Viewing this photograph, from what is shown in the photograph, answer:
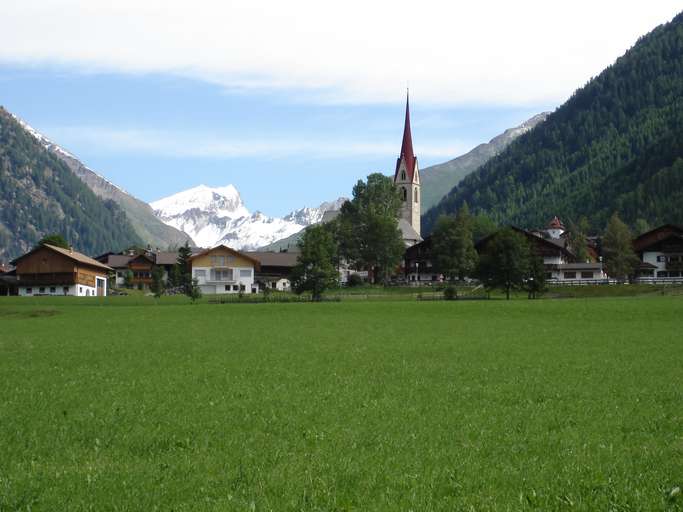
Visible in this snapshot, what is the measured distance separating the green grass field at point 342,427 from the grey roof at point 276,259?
13016 cm

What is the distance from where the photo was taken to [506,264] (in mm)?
94062

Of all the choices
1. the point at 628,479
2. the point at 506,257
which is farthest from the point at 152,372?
the point at 506,257

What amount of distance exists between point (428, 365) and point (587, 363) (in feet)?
18.7

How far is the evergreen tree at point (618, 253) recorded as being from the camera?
12962 cm

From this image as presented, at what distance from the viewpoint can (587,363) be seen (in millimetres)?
27547

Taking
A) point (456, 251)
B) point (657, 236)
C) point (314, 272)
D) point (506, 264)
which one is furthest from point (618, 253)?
point (314, 272)

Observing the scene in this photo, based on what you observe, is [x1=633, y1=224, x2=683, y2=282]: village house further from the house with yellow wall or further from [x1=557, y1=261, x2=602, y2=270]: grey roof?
the house with yellow wall

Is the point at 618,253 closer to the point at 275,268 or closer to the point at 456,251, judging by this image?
the point at 456,251

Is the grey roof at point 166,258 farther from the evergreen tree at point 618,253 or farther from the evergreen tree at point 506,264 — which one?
the evergreen tree at point 506,264

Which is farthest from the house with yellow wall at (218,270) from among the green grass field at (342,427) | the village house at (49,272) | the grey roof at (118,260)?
the green grass field at (342,427)

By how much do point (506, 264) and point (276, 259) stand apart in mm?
80449

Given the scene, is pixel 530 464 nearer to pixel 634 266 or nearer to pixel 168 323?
pixel 168 323

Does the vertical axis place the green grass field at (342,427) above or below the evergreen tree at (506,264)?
below

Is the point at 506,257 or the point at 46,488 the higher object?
the point at 506,257
